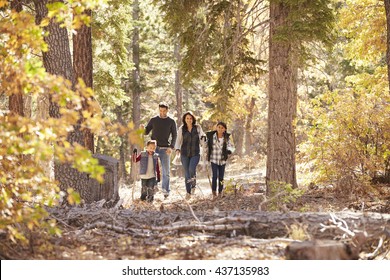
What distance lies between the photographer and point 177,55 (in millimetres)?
26578

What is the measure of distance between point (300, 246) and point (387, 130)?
654 cm

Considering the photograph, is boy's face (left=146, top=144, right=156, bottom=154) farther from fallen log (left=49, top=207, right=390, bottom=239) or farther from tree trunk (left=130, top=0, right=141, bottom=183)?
tree trunk (left=130, top=0, right=141, bottom=183)

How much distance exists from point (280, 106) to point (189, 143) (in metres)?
2.08

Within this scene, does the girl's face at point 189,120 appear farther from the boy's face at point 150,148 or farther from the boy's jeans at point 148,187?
the boy's jeans at point 148,187

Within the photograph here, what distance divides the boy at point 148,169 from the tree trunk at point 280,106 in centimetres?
223

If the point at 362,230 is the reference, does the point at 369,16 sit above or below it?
above

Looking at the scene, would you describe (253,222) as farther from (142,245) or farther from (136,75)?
(136,75)

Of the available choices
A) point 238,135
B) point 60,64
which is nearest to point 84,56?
point 60,64

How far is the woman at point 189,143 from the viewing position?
1115 cm

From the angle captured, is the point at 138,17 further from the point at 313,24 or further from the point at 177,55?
the point at 313,24

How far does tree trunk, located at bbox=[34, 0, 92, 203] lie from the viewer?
355 inches

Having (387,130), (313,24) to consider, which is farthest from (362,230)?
(387,130)

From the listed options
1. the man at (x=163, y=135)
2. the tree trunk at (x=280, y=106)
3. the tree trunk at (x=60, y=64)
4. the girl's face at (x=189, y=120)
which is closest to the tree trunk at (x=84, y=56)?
the tree trunk at (x=60, y=64)
